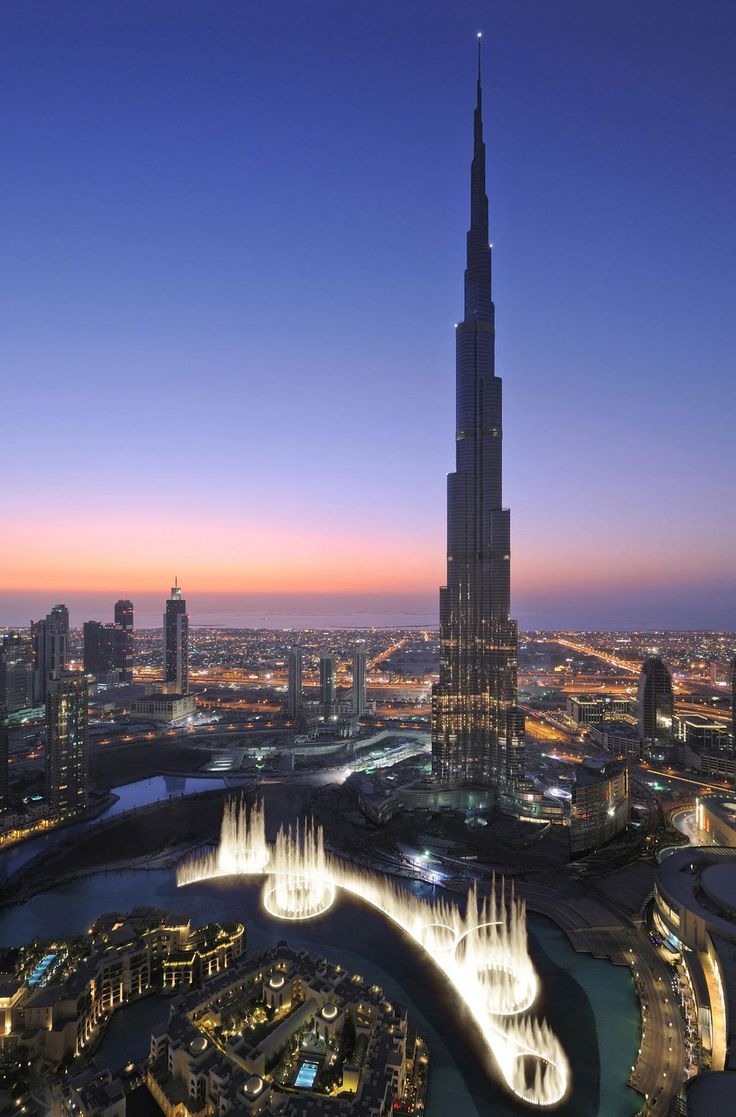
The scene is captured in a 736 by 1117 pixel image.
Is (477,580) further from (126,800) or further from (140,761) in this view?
(140,761)

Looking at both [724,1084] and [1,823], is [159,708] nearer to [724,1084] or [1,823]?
[1,823]

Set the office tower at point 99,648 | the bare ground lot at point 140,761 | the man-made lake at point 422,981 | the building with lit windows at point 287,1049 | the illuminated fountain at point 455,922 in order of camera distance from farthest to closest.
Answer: the office tower at point 99,648
the bare ground lot at point 140,761
the illuminated fountain at point 455,922
the man-made lake at point 422,981
the building with lit windows at point 287,1049

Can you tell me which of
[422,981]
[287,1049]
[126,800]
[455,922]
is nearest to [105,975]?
[287,1049]

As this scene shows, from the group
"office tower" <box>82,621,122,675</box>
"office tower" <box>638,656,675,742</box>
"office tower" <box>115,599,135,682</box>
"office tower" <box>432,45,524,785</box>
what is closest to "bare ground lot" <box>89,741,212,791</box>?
"office tower" <box>432,45,524,785</box>

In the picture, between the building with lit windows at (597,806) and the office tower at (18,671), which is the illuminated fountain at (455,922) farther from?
the office tower at (18,671)

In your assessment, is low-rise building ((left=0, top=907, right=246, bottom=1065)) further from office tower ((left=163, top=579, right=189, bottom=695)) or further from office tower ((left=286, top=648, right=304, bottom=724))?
office tower ((left=163, top=579, right=189, bottom=695))

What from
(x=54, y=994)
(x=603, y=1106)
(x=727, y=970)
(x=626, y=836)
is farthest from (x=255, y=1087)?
(x=626, y=836)

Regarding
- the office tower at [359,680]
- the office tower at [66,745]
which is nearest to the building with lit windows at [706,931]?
the office tower at [66,745]
